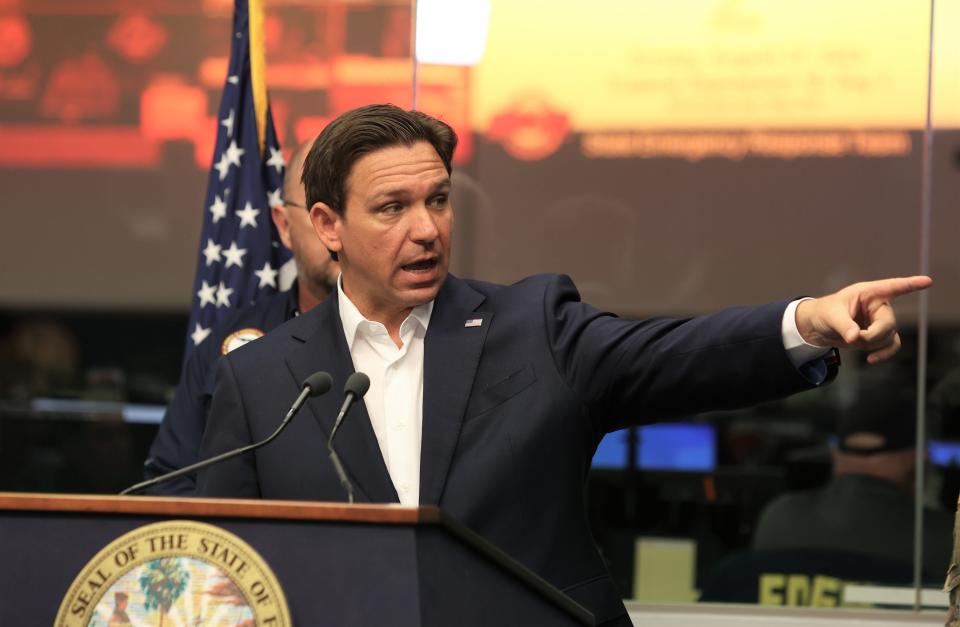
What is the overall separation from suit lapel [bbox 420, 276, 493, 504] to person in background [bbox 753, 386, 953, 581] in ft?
8.65

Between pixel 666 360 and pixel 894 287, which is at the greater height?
pixel 894 287

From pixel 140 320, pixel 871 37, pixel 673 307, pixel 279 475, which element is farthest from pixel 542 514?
pixel 140 320

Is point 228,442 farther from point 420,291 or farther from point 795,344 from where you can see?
point 795,344

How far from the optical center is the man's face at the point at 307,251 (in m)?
4.34

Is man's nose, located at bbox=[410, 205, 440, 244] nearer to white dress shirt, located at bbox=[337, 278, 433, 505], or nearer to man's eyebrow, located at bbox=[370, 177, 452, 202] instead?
man's eyebrow, located at bbox=[370, 177, 452, 202]

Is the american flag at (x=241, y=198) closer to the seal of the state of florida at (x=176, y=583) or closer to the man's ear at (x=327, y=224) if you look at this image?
the man's ear at (x=327, y=224)

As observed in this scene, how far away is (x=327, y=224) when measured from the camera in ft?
10.6

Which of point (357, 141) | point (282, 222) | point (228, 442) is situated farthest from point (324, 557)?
point (282, 222)

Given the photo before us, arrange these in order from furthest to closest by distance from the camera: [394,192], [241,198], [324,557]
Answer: [241,198]
[394,192]
[324,557]

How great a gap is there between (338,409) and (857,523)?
303 centimetres

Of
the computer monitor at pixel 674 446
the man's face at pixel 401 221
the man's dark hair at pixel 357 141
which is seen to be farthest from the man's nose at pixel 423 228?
the computer monitor at pixel 674 446

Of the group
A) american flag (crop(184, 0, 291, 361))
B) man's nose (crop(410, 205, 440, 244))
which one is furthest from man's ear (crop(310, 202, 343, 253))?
american flag (crop(184, 0, 291, 361))

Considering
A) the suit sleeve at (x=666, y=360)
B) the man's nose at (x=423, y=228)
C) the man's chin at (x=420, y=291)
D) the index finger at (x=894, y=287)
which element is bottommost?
the suit sleeve at (x=666, y=360)

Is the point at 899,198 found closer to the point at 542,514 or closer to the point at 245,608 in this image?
the point at 542,514
